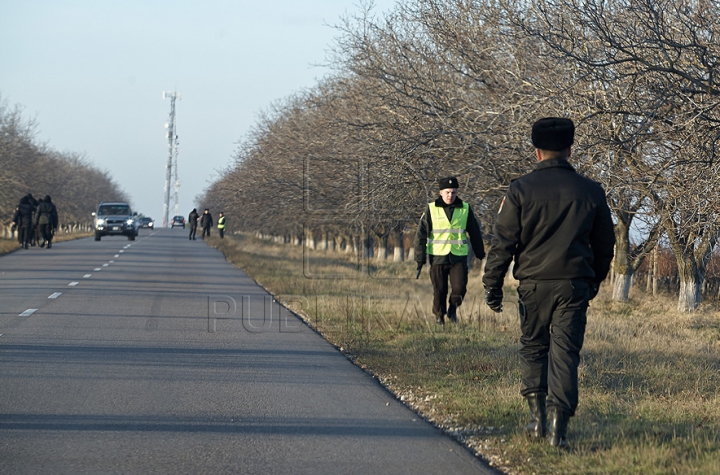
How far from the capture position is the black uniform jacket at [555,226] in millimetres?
6133

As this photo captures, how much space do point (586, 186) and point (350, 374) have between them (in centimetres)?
381

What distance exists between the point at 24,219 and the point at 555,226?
104 feet

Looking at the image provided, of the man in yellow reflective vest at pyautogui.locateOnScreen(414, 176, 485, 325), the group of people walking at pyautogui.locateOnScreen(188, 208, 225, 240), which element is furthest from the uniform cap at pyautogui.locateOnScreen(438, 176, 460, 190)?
the group of people walking at pyautogui.locateOnScreen(188, 208, 225, 240)

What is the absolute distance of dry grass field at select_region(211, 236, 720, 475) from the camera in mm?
5992

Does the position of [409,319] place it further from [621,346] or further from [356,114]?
[356,114]

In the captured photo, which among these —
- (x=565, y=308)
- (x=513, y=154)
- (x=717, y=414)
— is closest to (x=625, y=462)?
(x=565, y=308)

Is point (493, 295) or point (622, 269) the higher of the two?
point (493, 295)

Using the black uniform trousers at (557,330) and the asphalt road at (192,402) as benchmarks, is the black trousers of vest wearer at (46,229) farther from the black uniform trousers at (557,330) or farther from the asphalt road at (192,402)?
the black uniform trousers at (557,330)

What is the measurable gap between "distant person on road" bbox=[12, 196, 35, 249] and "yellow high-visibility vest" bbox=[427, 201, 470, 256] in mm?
24875

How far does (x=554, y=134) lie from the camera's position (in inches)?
248

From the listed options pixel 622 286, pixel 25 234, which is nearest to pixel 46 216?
pixel 25 234

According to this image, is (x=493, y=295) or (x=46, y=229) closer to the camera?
(x=493, y=295)

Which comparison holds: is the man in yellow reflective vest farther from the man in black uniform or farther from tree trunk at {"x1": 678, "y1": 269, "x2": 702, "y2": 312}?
tree trunk at {"x1": 678, "y1": 269, "x2": 702, "y2": 312}

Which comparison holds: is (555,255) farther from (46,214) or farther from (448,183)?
(46,214)
